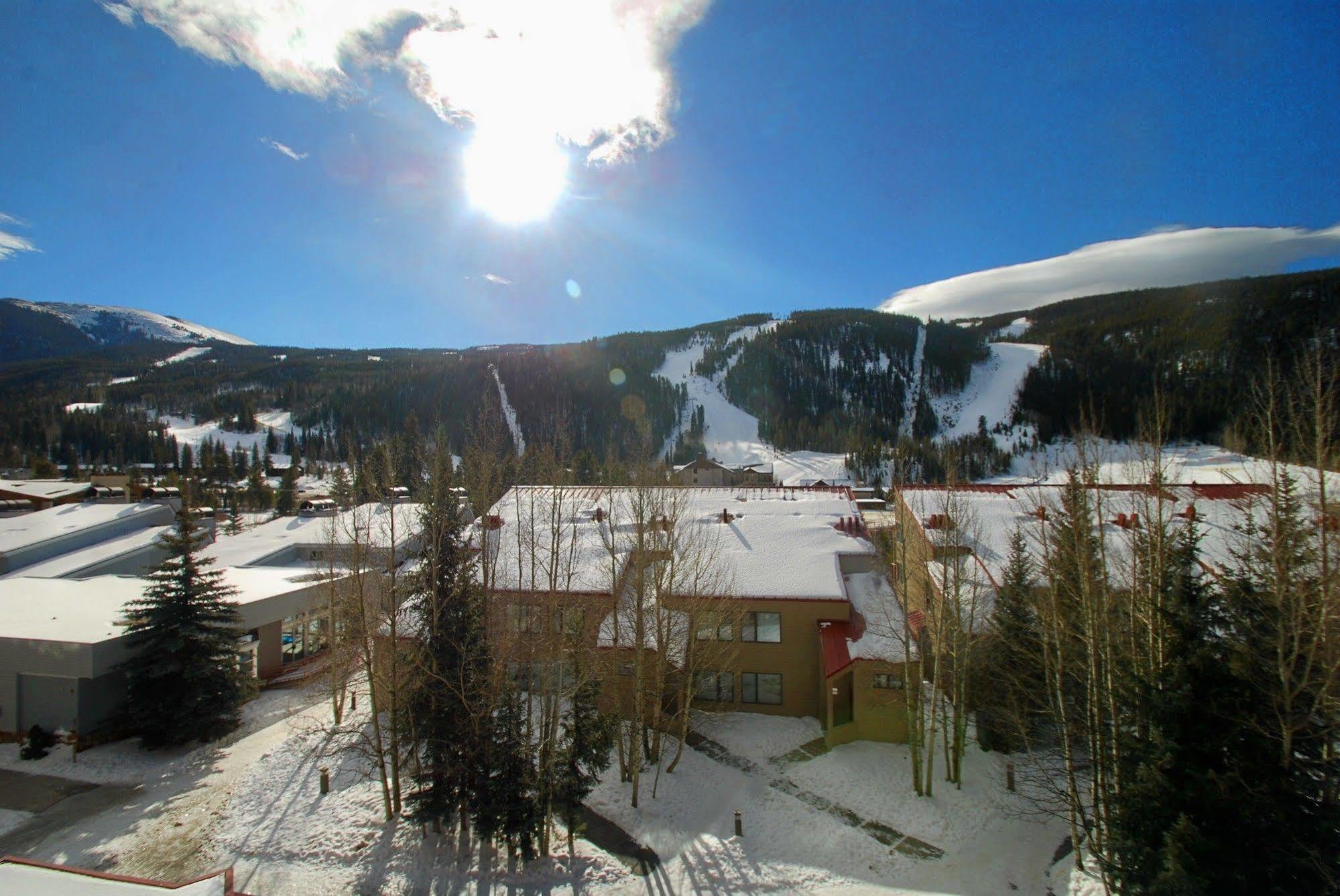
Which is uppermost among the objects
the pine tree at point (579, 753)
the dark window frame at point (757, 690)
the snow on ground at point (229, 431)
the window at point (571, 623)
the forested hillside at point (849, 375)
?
the forested hillside at point (849, 375)

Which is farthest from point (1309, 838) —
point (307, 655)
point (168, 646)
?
point (307, 655)

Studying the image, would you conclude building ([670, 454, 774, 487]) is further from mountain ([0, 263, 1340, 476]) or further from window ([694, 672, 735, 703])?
window ([694, 672, 735, 703])

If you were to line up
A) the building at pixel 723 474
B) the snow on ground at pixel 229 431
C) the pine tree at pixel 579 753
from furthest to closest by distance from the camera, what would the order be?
1. the snow on ground at pixel 229 431
2. the building at pixel 723 474
3. the pine tree at pixel 579 753

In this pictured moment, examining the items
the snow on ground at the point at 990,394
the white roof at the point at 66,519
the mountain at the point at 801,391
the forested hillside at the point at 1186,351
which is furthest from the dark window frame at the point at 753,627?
the snow on ground at the point at 990,394

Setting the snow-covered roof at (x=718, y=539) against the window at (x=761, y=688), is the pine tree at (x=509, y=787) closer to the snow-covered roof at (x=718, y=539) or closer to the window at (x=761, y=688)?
the snow-covered roof at (x=718, y=539)

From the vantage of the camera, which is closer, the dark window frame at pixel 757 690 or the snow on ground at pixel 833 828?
the snow on ground at pixel 833 828

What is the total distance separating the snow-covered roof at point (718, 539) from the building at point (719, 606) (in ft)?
0.27

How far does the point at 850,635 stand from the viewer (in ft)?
65.9

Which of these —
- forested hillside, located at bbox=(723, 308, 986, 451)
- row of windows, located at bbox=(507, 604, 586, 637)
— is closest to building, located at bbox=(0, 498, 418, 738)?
row of windows, located at bbox=(507, 604, 586, 637)

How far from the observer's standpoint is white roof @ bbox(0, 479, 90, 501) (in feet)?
161

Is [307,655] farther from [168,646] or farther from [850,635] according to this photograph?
[850,635]

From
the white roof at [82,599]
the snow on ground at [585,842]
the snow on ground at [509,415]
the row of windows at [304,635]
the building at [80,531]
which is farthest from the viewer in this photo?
the snow on ground at [509,415]

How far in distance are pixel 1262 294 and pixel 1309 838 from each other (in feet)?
599

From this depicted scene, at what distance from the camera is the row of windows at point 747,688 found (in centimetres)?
2133
